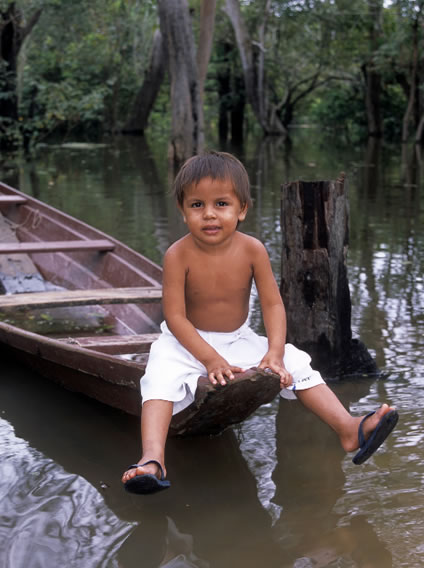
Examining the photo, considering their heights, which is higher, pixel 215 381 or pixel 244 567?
pixel 215 381

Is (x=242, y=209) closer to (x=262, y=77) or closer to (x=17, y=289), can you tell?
(x=17, y=289)

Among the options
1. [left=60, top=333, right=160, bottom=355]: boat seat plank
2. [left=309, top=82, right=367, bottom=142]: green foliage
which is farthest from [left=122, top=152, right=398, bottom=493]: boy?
[left=309, top=82, right=367, bottom=142]: green foliage

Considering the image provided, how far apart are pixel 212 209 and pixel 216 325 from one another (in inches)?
20.2

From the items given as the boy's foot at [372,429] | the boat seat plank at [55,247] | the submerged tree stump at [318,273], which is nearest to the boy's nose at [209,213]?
the boy's foot at [372,429]

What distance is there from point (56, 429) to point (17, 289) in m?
2.75

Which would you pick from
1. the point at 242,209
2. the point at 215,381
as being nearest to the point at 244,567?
the point at 215,381

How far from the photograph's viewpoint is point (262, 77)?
85.1 feet

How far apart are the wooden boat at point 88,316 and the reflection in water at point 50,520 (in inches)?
17.7

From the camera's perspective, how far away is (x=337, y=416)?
9.77 feet

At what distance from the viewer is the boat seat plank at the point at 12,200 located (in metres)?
7.45

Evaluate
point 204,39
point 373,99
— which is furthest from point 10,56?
point 373,99

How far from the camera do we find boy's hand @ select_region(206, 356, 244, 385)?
2829 millimetres

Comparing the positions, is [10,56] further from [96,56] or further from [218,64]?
[218,64]

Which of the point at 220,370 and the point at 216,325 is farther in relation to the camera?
the point at 216,325
